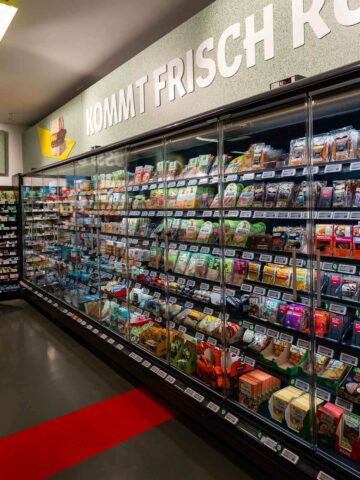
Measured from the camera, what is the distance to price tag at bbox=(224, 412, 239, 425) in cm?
240

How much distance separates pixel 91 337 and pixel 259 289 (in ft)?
8.07

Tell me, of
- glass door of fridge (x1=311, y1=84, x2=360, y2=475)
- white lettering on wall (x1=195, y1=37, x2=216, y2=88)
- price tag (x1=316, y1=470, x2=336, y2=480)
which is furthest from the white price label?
price tag (x1=316, y1=470, x2=336, y2=480)

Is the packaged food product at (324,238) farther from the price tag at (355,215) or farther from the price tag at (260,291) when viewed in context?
the price tag at (260,291)

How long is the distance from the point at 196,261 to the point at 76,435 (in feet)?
5.45

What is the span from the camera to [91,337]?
429 centimetres

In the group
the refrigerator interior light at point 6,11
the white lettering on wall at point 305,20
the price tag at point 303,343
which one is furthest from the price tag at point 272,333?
the refrigerator interior light at point 6,11

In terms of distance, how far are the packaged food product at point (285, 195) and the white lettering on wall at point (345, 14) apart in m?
1.03

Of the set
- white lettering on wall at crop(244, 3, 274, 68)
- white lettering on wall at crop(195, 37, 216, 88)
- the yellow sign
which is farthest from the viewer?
the yellow sign

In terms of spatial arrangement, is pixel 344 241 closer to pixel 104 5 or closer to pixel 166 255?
pixel 166 255

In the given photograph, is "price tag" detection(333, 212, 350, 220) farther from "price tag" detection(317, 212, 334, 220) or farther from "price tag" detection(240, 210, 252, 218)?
"price tag" detection(240, 210, 252, 218)

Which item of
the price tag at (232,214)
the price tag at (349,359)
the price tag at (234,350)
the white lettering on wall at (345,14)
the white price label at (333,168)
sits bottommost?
the price tag at (234,350)

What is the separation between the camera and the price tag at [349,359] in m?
2.00

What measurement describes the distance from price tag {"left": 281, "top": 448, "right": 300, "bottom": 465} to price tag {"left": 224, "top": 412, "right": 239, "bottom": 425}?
37cm

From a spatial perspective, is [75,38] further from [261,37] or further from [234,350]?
[234,350]
